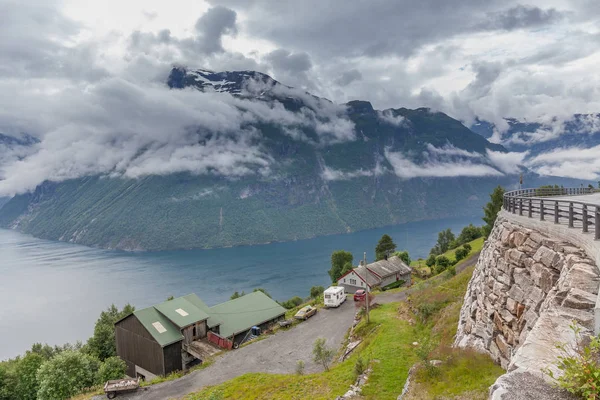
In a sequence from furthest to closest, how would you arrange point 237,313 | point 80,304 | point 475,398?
point 80,304
point 237,313
point 475,398

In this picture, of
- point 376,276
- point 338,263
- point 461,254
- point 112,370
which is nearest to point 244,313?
point 112,370

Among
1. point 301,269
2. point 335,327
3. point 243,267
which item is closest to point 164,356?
point 335,327

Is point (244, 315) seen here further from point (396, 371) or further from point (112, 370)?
point (396, 371)

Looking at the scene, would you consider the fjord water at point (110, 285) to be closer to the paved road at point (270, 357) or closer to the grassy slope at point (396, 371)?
the paved road at point (270, 357)

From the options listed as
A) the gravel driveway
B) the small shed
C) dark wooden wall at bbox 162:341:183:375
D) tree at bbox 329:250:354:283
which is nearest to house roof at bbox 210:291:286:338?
the small shed

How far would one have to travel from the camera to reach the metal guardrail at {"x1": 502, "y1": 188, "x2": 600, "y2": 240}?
11.0 m

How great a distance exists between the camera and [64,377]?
34812mm

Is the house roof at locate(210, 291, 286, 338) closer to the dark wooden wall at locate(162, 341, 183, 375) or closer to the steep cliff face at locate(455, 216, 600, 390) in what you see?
the dark wooden wall at locate(162, 341, 183, 375)

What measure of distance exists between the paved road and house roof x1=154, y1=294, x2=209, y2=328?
262 inches

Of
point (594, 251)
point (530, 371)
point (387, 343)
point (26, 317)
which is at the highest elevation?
point (594, 251)

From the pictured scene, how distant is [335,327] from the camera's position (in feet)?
125

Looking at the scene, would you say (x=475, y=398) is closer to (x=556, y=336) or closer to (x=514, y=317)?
(x=514, y=317)

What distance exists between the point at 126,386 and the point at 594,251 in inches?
1199

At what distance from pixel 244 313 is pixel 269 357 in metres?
15.4
